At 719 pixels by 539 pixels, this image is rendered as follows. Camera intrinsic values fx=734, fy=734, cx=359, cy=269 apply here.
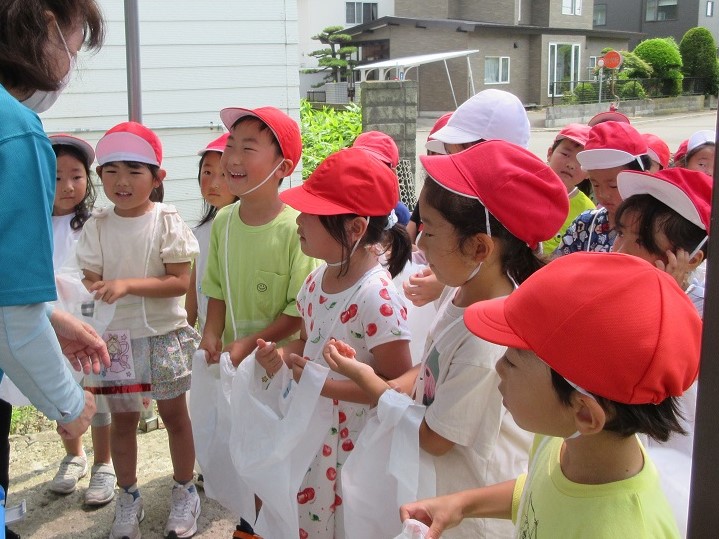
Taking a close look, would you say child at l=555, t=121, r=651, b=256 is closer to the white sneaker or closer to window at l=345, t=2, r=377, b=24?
the white sneaker

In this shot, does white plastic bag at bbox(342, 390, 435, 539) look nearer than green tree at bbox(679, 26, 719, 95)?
Yes

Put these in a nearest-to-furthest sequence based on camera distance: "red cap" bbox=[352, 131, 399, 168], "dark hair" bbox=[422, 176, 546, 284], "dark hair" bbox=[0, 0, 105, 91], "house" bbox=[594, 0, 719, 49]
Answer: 1. "dark hair" bbox=[0, 0, 105, 91]
2. "dark hair" bbox=[422, 176, 546, 284]
3. "red cap" bbox=[352, 131, 399, 168]
4. "house" bbox=[594, 0, 719, 49]

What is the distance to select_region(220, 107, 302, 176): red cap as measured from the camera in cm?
288

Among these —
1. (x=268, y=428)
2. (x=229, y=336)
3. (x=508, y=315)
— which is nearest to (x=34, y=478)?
(x=229, y=336)

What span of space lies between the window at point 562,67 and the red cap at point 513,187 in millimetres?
34814

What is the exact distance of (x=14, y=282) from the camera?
5.25ft

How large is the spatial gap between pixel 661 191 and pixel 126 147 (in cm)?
216

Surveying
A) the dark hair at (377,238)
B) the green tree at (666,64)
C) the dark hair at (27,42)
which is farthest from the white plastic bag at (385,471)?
the green tree at (666,64)

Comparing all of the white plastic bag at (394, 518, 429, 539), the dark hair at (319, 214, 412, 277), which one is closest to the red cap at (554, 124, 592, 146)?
the dark hair at (319, 214, 412, 277)

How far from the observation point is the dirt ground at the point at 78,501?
324 cm

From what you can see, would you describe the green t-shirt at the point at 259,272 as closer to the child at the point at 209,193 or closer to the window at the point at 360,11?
the child at the point at 209,193

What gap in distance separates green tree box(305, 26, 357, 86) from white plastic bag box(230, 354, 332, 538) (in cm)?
3082

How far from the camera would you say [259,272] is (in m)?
2.84

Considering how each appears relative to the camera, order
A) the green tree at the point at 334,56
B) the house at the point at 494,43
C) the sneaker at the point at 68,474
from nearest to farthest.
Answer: the sneaker at the point at 68,474
the green tree at the point at 334,56
the house at the point at 494,43
